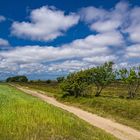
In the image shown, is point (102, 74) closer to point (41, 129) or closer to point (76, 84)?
point (76, 84)

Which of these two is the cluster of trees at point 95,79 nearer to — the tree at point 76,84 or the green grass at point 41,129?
the tree at point 76,84

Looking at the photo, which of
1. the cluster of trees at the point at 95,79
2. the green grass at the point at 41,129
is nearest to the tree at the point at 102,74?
the cluster of trees at the point at 95,79

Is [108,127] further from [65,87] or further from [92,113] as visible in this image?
[65,87]

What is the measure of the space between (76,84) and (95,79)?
4.41 m

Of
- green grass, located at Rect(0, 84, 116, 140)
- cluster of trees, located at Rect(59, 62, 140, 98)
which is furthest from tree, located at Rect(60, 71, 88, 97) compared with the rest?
green grass, located at Rect(0, 84, 116, 140)

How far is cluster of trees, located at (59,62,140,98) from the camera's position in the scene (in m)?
64.8

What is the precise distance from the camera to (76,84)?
212 feet

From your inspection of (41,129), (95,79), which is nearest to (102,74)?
(95,79)

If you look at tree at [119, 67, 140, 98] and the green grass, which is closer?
the green grass

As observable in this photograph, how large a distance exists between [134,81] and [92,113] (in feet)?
91.0

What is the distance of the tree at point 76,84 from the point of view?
6438cm

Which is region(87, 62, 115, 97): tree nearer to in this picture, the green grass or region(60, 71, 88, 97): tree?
region(60, 71, 88, 97): tree

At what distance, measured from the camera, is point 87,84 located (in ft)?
216

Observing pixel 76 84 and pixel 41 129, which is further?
pixel 76 84
